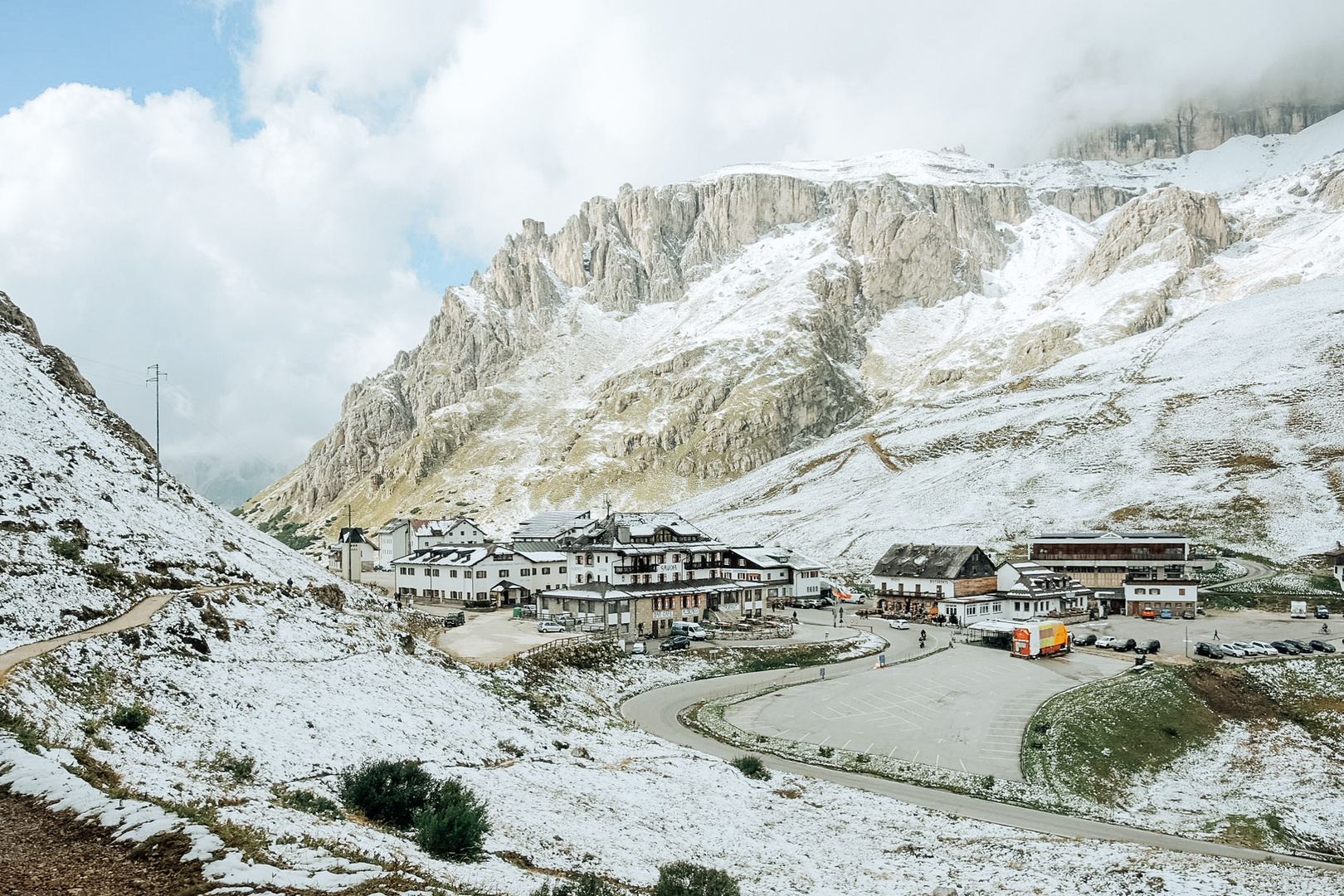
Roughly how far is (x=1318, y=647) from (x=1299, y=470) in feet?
239

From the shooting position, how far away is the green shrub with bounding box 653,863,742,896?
1789 centimetres

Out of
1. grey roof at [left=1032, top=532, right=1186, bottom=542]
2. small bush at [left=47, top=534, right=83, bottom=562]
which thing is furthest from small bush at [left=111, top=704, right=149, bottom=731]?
grey roof at [left=1032, top=532, right=1186, bottom=542]

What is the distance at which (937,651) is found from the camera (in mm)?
72688

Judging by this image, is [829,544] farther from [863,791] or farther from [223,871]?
[223,871]

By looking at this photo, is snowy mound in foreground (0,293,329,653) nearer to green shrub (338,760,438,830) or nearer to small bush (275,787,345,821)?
small bush (275,787,345,821)

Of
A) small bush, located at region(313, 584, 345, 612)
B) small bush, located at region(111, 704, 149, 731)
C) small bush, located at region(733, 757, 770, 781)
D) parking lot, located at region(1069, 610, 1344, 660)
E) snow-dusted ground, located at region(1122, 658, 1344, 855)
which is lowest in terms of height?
snow-dusted ground, located at region(1122, 658, 1344, 855)

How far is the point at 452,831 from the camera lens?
1894cm

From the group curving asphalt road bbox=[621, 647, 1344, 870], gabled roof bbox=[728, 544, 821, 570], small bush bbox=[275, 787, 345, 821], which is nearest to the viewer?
small bush bbox=[275, 787, 345, 821]

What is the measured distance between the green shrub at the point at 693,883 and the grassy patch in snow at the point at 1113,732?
91.9ft

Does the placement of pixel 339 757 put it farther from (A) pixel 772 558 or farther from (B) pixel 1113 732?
(A) pixel 772 558

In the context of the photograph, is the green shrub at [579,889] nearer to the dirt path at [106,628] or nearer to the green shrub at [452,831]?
the green shrub at [452,831]

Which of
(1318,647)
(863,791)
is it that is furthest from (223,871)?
(1318,647)

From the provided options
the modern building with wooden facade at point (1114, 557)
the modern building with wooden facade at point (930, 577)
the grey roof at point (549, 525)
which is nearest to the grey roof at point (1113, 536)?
the modern building with wooden facade at point (1114, 557)

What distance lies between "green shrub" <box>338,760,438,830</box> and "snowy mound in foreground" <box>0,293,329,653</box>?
15082 millimetres
